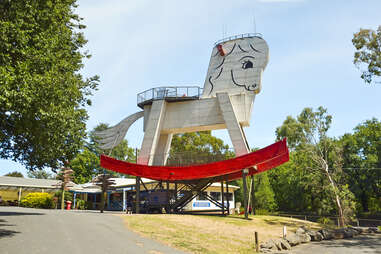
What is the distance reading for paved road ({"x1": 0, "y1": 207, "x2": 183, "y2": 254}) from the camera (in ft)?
31.7

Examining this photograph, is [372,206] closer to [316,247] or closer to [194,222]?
[316,247]

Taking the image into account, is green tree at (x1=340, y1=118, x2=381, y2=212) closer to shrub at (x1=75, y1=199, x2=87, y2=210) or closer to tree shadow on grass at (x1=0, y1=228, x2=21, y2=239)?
shrub at (x1=75, y1=199, x2=87, y2=210)

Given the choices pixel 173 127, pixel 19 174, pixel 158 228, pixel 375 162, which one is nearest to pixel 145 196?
pixel 173 127

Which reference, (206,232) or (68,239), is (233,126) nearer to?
(206,232)

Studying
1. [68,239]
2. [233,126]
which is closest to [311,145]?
[233,126]

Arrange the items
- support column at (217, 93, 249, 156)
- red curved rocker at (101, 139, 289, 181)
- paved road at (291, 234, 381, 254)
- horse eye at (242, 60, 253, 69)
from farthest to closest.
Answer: horse eye at (242, 60, 253, 69) < support column at (217, 93, 249, 156) < red curved rocker at (101, 139, 289, 181) < paved road at (291, 234, 381, 254)

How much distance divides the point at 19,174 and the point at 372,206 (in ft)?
236

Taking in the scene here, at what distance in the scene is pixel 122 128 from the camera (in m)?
26.9

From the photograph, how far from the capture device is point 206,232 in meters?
15.4

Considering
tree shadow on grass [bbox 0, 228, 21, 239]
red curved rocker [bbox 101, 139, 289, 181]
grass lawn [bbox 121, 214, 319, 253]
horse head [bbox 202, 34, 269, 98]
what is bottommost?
grass lawn [bbox 121, 214, 319, 253]

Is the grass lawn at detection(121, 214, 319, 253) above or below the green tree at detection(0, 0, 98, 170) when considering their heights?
below

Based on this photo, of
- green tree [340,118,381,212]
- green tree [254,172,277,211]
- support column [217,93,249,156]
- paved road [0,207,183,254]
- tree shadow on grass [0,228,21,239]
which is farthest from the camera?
green tree [254,172,277,211]

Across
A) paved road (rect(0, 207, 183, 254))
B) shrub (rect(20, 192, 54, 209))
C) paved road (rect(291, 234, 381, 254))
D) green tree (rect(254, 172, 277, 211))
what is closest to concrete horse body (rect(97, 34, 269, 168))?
paved road (rect(291, 234, 381, 254))

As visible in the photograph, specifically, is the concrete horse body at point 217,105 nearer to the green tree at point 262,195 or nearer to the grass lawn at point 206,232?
the grass lawn at point 206,232
